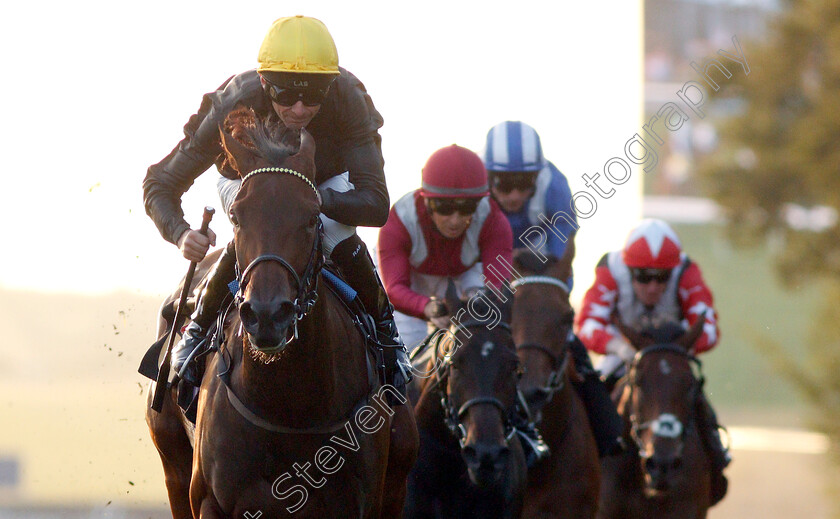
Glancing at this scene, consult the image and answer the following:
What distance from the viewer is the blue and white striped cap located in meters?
7.20

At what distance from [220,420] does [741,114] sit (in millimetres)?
17481

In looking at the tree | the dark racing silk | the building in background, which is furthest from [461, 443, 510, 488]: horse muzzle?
the building in background

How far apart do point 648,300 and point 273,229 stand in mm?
4955

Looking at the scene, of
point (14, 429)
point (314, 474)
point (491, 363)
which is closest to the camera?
point (314, 474)

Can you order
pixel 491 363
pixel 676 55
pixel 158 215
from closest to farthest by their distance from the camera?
1. pixel 158 215
2. pixel 491 363
3. pixel 676 55

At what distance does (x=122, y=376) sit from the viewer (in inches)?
252

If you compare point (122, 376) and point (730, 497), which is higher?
point (122, 376)

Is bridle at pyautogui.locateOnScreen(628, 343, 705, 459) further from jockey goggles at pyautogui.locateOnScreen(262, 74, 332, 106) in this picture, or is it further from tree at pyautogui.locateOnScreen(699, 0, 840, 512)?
tree at pyautogui.locateOnScreen(699, 0, 840, 512)

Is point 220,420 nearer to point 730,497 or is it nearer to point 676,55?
point 730,497

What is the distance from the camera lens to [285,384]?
400cm

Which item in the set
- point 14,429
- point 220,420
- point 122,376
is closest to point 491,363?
point 220,420

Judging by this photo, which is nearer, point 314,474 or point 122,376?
point 314,474

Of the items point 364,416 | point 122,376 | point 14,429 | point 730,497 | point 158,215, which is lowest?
point 730,497

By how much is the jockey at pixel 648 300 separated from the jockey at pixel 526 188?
0.95 meters
